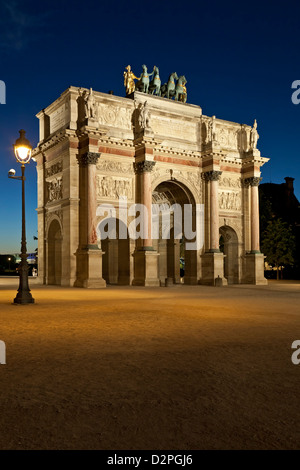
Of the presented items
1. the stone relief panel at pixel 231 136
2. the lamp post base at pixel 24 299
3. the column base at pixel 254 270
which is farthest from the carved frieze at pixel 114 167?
the lamp post base at pixel 24 299

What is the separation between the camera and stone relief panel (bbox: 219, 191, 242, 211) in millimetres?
38219

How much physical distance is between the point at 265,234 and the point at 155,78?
24201mm

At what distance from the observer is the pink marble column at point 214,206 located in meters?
36.0

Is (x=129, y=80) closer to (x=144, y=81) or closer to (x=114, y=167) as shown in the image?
(x=144, y=81)

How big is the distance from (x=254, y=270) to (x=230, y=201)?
620cm

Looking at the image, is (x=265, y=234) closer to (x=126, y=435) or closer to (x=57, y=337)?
(x=57, y=337)

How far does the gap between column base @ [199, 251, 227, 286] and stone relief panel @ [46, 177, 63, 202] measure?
40.4ft

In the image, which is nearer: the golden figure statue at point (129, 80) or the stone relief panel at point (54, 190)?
the stone relief panel at point (54, 190)

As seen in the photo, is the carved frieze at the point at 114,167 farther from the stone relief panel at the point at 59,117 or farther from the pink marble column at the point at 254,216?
the pink marble column at the point at 254,216

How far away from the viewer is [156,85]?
35.9 meters

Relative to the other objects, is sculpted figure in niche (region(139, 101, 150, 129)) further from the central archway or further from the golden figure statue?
the central archway

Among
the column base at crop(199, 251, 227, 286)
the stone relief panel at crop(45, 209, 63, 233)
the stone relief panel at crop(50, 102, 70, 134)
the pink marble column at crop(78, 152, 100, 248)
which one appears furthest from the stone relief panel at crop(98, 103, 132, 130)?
the column base at crop(199, 251, 227, 286)

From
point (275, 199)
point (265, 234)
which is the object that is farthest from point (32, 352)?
point (275, 199)

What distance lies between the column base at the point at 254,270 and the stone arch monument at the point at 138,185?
83 mm
